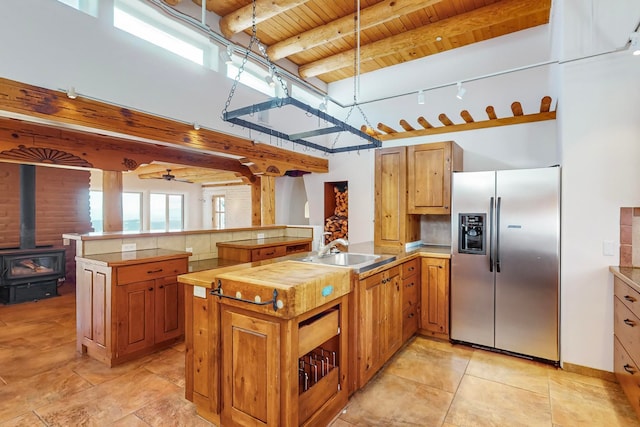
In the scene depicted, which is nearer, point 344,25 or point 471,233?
Answer: point 471,233

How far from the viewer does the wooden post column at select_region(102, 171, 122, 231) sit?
467 centimetres

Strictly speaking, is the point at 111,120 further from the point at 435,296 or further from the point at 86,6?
the point at 435,296

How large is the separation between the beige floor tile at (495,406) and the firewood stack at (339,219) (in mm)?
3691

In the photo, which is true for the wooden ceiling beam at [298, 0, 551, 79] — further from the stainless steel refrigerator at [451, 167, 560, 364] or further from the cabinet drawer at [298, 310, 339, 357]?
the cabinet drawer at [298, 310, 339, 357]

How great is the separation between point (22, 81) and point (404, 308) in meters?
3.91

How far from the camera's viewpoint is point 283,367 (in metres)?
1.64

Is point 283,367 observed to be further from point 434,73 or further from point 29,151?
point 434,73

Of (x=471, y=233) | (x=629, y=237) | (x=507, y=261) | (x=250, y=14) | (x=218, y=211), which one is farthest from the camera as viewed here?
(x=218, y=211)

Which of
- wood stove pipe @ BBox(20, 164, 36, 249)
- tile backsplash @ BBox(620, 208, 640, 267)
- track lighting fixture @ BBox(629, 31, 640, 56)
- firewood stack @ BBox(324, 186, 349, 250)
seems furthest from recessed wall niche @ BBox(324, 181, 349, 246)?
wood stove pipe @ BBox(20, 164, 36, 249)

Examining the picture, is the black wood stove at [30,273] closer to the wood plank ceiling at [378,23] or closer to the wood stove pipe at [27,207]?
the wood stove pipe at [27,207]

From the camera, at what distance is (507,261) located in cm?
296

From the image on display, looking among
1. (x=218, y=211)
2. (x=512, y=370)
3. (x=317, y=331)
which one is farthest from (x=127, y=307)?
(x=218, y=211)

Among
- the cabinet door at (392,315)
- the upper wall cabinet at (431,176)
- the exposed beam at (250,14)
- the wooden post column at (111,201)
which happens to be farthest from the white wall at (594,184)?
the wooden post column at (111,201)

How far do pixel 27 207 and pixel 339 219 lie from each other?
5.32 meters
